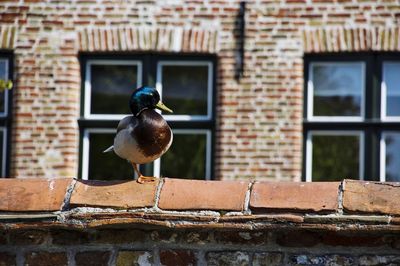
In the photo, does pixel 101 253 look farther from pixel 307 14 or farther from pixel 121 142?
pixel 307 14

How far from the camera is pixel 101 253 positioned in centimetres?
394

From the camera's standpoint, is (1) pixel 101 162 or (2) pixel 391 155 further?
(1) pixel 101 162

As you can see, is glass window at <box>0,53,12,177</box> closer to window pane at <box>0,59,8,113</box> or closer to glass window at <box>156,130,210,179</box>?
window pane at <box>0,59,8,113</box>

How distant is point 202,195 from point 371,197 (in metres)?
0.65

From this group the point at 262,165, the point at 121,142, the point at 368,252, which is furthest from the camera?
the point at 262,165

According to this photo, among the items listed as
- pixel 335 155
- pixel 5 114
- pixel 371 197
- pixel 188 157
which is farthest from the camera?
pixel 5 114

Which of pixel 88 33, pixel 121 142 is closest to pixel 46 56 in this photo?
pixel 88 33

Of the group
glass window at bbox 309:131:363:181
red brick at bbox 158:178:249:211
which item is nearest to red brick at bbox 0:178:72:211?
red brick at bbox 158:178:249:211

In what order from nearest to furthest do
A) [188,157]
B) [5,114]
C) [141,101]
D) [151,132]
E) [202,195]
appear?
[202,195], [151,132], [141,101], [188,157], [5,114]

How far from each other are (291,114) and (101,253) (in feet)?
21.9

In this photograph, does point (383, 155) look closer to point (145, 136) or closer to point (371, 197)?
point (145, 136)

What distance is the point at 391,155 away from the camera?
10523mm

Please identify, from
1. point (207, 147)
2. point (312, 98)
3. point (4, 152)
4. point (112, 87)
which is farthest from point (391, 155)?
point (4, 152)

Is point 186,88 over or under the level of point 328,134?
over
